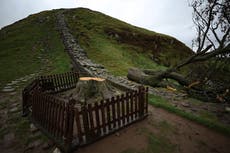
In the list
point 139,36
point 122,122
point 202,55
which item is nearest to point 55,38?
point 139,36

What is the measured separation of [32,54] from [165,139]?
16905 mm

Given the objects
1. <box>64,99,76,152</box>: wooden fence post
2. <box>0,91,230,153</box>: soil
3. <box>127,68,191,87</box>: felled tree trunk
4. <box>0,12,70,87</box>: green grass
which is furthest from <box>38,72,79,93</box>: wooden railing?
<box>64,99,76,152</box>: wooden fence post

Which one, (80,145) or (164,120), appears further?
(164,120)

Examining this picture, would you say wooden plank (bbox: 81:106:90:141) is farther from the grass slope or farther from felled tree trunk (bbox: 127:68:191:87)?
the grass slope

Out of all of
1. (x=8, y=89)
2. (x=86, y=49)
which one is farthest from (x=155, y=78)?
(x=86, y=49)

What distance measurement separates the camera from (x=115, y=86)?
27.0 ft

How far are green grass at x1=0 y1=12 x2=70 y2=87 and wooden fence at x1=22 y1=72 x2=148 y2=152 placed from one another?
627 cm

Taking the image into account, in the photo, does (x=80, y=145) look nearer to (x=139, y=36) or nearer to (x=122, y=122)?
(x=122, y=122)

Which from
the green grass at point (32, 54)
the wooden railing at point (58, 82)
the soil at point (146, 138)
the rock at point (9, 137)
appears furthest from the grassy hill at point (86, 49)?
the soil at point (146, 138)

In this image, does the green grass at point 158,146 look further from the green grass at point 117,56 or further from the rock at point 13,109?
the green grass at point 117,56

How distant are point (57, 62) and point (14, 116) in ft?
28.8

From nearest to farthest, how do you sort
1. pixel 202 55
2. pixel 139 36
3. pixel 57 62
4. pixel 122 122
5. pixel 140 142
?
pixel 140 142 → pixel 122 122 → pixel 202 55 → pixel 57 62 → pixel 139 36

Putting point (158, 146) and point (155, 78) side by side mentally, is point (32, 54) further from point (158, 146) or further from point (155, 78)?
point (158, 146)

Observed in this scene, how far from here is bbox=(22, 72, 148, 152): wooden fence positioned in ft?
12.3
